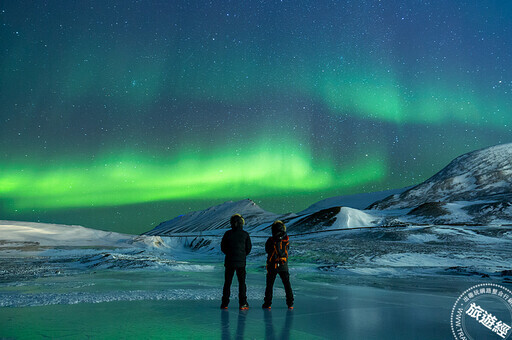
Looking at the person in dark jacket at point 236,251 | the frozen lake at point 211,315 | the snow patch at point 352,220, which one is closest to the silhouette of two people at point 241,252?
the person in dark jacket at point 236,251

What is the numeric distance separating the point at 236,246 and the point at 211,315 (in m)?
1.65

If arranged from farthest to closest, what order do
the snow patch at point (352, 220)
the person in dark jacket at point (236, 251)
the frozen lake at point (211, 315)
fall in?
the snow patch at point (352, 220) → the person in dark jacket at point (236, 251) → the frozen lake at point (211, 315)

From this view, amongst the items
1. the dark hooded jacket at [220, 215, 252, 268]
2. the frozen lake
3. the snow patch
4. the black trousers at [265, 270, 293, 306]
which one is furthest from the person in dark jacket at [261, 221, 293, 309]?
the snow patch

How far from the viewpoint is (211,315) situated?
8773mm

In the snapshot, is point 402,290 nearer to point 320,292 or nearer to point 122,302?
point 320,292

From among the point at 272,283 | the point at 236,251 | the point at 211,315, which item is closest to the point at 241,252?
the point at 236,251

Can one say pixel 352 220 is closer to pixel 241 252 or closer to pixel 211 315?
pixel 241 252

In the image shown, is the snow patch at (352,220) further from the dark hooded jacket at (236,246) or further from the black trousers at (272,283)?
the dark hooded jacket at (236,246)

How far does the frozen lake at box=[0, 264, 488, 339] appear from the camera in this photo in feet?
23.6

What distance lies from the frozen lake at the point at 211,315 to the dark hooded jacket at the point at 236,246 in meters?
1.15

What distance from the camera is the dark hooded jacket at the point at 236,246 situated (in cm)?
956

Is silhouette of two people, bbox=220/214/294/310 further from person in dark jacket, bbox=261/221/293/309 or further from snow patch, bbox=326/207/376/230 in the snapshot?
snow patch, bbox=326/207/376/230

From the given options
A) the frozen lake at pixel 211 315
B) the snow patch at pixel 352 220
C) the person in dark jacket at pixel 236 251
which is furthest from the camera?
the snow patch at pixel 352 220

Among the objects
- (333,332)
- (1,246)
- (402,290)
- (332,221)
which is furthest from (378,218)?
(333,332)
